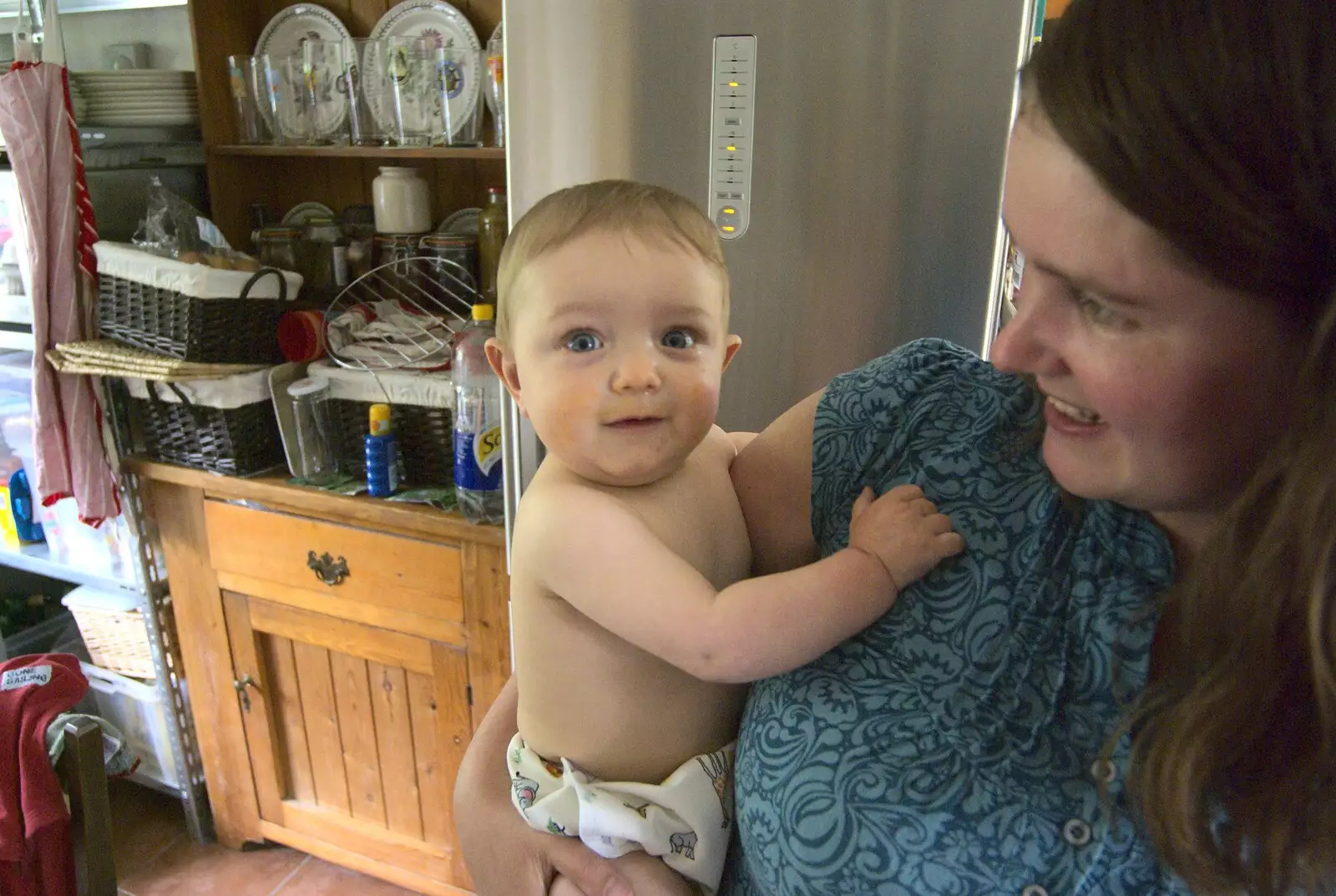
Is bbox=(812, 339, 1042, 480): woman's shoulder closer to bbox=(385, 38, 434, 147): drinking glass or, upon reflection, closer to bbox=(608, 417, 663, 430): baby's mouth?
bbox=(608, 417, 663, 430): baby's mouth

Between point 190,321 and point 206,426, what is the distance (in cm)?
23

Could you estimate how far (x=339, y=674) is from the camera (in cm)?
192

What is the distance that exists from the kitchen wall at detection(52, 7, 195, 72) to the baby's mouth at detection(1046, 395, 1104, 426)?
209 centimetres

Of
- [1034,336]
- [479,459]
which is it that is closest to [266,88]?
[479,459]

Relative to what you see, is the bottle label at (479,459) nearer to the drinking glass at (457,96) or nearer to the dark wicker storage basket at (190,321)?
the dark wicker storage basket at (190,321)

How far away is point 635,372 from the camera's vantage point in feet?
2.42

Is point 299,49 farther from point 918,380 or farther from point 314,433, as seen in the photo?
point 918,380

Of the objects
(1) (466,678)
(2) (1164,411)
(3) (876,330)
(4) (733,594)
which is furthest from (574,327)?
(1) (466,678)

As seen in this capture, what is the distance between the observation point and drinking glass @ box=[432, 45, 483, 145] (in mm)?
1792

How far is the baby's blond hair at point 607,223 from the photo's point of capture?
0.76m

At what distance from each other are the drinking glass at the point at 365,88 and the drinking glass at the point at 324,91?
0.06 feet

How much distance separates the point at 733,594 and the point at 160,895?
2049 millimetres

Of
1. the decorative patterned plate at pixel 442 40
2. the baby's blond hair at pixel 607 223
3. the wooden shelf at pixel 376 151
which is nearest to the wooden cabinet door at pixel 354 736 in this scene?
the wooden shelf at pixel 376 151

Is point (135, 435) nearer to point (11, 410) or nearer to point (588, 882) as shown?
point (11, 410)
